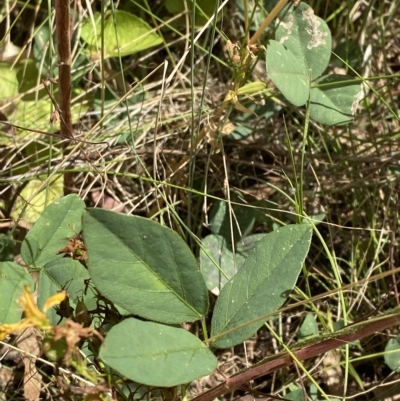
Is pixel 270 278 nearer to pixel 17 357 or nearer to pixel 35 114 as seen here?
pixel 17 357

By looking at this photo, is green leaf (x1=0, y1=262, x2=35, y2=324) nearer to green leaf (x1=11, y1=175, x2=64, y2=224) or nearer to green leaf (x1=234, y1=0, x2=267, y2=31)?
green leaf (x1=11, y1=175, x2=64, y2=224)

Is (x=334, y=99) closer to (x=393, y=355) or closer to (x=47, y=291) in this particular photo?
(x=393, y=355)

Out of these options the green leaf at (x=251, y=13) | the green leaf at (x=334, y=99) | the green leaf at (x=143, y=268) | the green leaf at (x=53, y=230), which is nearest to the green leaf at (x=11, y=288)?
the green leaf at (x=53, y=230)

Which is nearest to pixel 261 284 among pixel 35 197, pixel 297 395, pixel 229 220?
pixel 297 395

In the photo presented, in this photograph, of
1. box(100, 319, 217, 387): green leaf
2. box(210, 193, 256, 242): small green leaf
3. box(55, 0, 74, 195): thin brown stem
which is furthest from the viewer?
box(210, 193, 256, 242): small green leaf

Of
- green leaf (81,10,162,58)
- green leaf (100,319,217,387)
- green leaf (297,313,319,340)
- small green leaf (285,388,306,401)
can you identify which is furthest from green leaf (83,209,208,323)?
green leaf (81,10,162,58)

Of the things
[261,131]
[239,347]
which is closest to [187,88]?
[261,131]
